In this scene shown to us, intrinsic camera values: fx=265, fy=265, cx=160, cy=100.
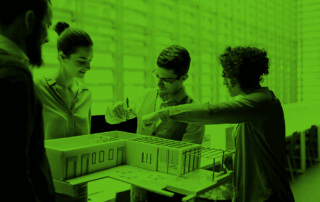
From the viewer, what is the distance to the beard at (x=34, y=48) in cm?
93

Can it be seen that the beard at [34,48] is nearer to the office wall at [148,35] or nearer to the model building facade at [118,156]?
the model building facade at [118,156]

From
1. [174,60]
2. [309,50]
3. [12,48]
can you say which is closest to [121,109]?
[174,60]

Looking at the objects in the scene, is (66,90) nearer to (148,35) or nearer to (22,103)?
(22,103)

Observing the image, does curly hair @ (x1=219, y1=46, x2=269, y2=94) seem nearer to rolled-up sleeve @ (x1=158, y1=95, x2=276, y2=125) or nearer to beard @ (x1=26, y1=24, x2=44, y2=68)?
rolled-up sleeve @ (x1=158, y1=95, x2=276, y2=125)

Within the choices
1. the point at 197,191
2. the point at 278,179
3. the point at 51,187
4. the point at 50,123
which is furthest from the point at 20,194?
the point at 278,179

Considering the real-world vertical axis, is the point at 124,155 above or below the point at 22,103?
below

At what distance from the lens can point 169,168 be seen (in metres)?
1.31

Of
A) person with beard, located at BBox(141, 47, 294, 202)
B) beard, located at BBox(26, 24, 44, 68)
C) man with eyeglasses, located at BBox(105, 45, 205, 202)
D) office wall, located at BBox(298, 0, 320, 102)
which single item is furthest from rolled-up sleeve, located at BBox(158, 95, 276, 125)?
office wall, located at BBox(298, 0, 320, 102)

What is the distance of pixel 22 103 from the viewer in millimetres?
775

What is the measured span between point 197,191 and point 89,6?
275 cm

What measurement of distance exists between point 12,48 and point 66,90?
2.83ft

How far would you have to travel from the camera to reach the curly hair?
1.48 m

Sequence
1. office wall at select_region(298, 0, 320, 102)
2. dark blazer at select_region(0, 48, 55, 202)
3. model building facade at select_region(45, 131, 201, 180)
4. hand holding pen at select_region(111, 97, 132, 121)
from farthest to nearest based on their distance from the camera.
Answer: office wall at select_region(298, 0, 320, 102), hand holding pen at select_region(111, 97, 132, 121), model building facade at select_region(45, 131, 201, 180), dark blazer at select_region(0, 48, 55, 202)

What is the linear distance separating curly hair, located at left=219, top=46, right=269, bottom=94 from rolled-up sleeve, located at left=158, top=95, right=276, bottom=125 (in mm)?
190
